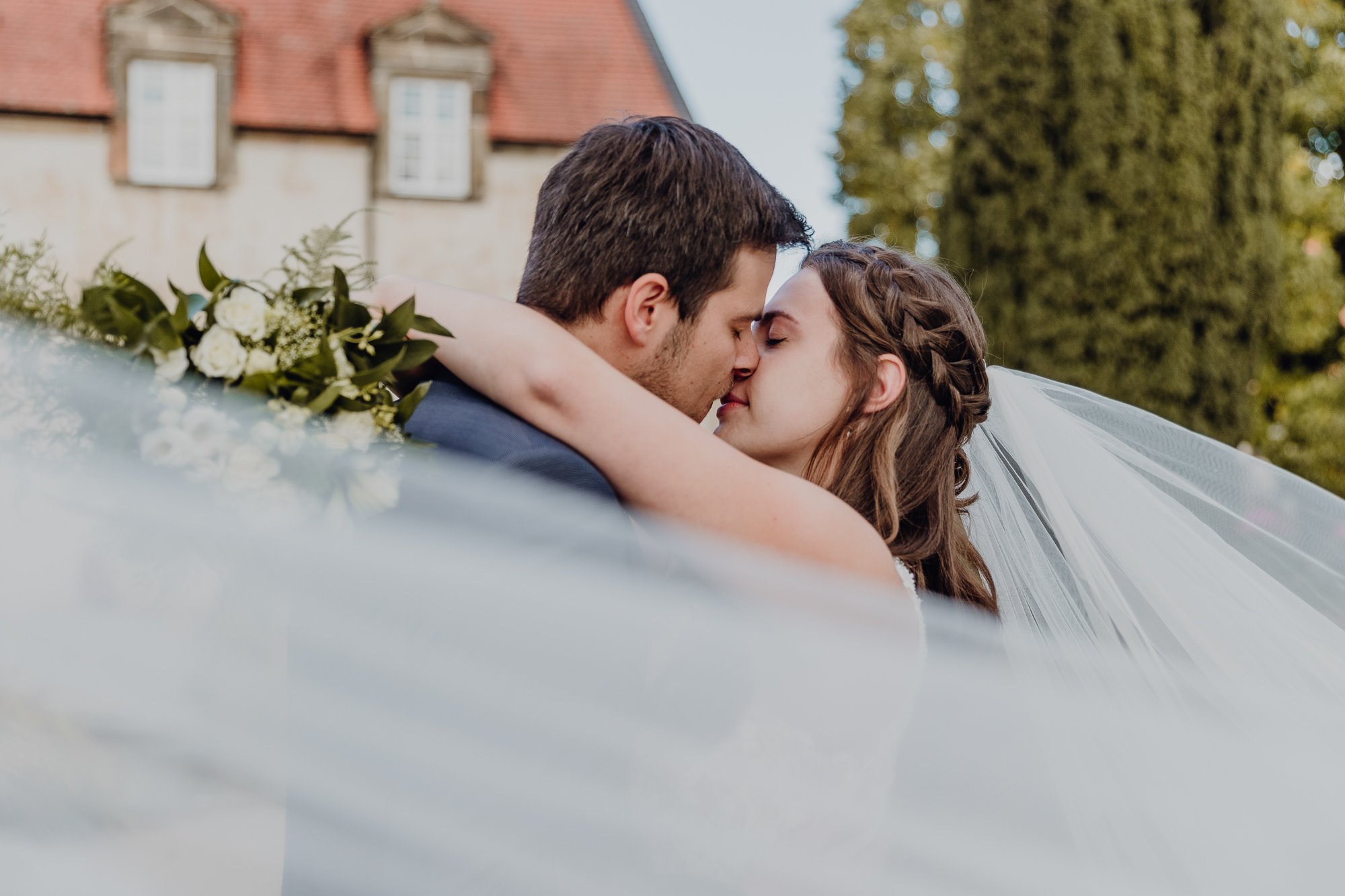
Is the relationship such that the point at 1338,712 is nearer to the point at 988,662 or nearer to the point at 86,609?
the point at 988,662

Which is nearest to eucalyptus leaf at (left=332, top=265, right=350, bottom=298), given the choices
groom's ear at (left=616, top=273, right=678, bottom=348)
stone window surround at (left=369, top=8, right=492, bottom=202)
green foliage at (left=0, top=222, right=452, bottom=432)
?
green foliage at (left=0, top=222, right=452, bottom=432)

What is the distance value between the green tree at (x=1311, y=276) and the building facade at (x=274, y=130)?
23.3 ft

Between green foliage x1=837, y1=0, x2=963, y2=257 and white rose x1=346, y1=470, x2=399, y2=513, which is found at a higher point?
green foliage x1=837, y1=0, x2=963, y2=257

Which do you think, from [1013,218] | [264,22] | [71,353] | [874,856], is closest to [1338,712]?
[874,856]

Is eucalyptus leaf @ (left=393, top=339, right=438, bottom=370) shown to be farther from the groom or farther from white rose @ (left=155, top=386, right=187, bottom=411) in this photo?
white rose @ (left=155, top=386, right=187, bottom=411)

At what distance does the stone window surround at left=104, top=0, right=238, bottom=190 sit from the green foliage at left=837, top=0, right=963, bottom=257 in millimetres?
9844

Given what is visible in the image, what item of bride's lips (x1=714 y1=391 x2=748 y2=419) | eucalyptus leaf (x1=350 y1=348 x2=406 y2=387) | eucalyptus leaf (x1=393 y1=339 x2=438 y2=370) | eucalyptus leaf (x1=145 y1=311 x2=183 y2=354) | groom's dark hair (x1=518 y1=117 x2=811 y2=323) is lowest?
bride's lips (x1=714 y1=391 x2=748 y2=419)

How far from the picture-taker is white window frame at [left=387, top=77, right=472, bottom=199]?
13836mm

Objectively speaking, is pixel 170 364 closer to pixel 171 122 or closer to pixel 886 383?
pixel 886 383

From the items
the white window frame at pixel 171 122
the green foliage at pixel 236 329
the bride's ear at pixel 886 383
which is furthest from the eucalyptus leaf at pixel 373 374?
the white window frame at pixel 171 122

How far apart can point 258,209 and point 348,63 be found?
2.01m

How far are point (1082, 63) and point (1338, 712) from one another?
9.80 meters

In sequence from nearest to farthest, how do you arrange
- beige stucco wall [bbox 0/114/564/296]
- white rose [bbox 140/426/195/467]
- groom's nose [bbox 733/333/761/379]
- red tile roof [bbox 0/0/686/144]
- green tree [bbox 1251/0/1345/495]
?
1. white rose [bbox 140/426/195/467]
2. groom's nose [bbox 733/333/761/379]
3. green tree [bbox 1251/0/1345/495]
4. beige stucco wall [bbox 0/114/564/296]
5. red tile roof [bbox 0/0/686/144]

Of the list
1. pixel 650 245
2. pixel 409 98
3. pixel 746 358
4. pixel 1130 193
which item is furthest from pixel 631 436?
pixel 409 98
